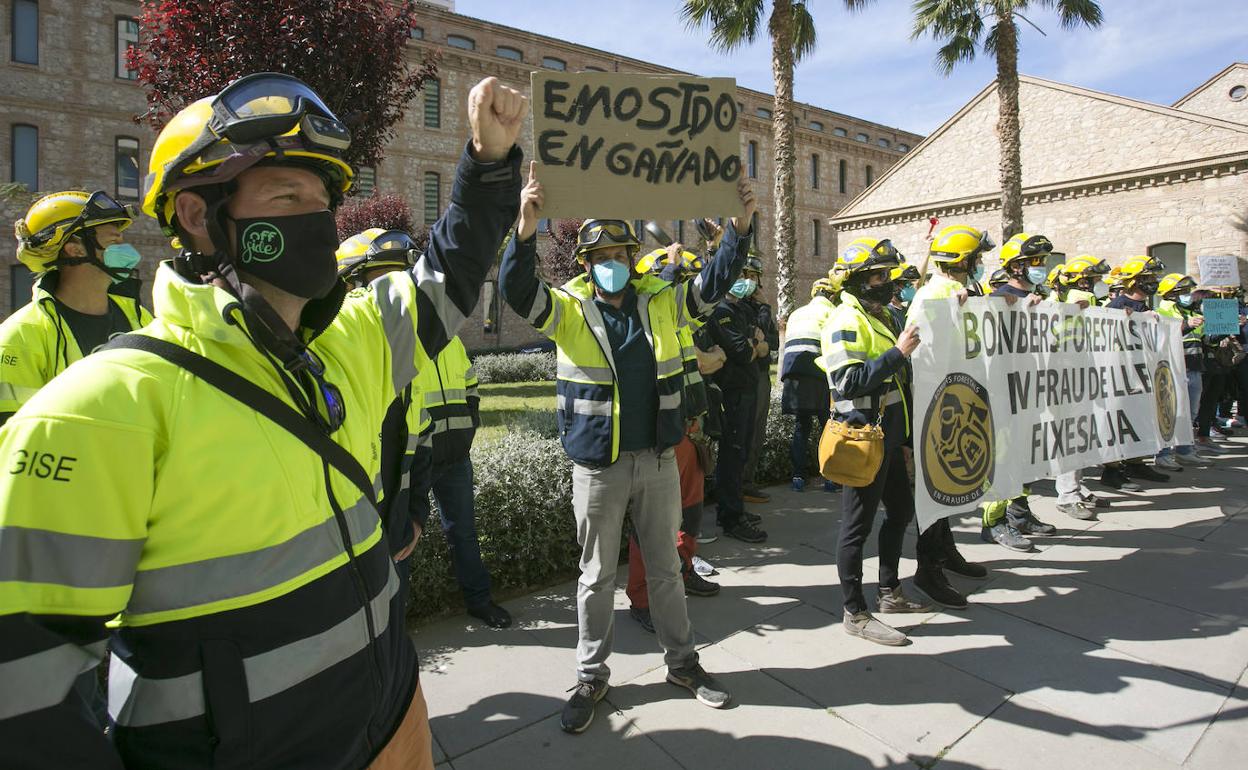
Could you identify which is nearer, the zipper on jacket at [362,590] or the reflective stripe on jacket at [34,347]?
the zipper on jacket at [362,590]

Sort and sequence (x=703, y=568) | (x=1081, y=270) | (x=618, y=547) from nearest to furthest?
1. (x=618, y=547)
2. (x=703, y=568)
3. (x=1081, y=270)

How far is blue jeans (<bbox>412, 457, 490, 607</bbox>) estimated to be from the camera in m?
4.00

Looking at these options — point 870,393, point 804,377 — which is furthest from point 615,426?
point 804,377

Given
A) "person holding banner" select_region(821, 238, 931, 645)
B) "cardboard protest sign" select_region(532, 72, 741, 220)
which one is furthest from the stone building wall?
"cardboard protest sign" select_region(532, 72, 741, 220)

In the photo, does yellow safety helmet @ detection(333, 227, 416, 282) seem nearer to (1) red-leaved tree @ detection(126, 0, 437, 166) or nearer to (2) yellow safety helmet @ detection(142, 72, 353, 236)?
(1) red-leaved tree @ detection(126, 0, 437, 166)

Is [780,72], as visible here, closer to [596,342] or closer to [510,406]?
[510,406]

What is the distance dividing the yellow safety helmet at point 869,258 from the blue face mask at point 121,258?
4.31 metres

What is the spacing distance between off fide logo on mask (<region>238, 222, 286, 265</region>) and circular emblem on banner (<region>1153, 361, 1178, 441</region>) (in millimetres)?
8073

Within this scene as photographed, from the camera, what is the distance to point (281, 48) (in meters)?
5.23

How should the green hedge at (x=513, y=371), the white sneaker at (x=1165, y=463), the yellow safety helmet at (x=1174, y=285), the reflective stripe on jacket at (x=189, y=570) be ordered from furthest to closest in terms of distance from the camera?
the green hedge at (x=513, y=371) < the yellow safety helmet at (x=1174, y=285) < the white sneaker at (x=1165, y=463) < the reflective stripe on jacket at (x=189, y=570)

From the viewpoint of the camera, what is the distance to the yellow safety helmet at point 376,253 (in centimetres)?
365

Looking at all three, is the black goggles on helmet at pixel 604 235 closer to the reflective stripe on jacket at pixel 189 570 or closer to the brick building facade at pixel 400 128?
the reflective stripe on jacket at pixel 189 570

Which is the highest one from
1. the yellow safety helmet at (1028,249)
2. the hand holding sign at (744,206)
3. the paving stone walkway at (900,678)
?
the yellow safety helmet at (1028,249)

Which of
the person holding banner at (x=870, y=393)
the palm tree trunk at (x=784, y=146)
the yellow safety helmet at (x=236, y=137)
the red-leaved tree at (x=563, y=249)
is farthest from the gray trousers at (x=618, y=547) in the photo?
the red-leaved tree at (x=563, y=249)
